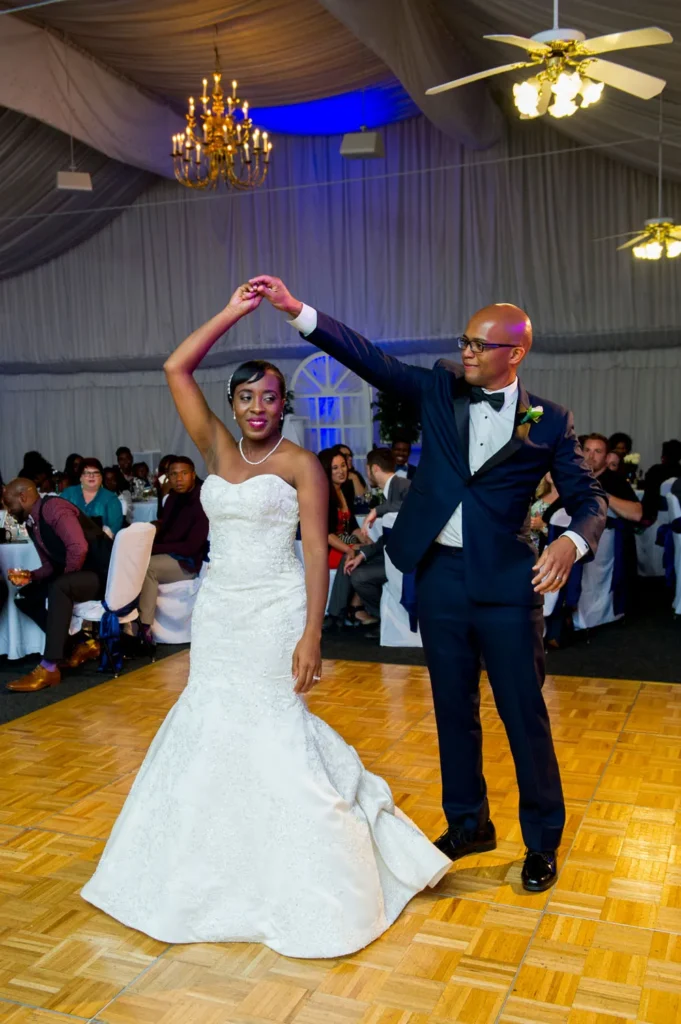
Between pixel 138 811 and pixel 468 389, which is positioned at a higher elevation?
pixel 468 389

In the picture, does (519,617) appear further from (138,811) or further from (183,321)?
(183,321)

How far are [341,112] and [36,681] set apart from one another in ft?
26.8

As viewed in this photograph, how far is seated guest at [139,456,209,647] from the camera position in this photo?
6.41 meters

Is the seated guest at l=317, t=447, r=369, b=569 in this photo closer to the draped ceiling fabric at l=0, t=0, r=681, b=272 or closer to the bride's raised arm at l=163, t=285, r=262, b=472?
the draped ceiling fabric at l=0, t=0, r=681, b=272

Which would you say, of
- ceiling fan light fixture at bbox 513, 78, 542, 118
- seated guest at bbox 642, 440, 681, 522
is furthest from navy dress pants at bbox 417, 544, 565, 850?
seated guest at bbox 642, 440, 681, 522

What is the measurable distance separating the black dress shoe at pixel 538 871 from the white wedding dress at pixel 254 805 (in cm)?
28

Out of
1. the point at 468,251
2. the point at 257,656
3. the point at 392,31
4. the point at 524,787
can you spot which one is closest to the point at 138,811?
the point at 257,656

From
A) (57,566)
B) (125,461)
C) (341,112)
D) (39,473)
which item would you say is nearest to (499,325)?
(57,566)

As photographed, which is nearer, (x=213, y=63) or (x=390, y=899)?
(x=390, y=899)

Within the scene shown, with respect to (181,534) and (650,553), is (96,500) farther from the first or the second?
(650,553)

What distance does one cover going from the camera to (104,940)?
268cm

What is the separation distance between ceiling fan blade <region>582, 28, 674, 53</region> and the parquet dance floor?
2826mm

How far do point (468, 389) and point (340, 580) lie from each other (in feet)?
13.1

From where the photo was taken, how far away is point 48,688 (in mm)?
5434
